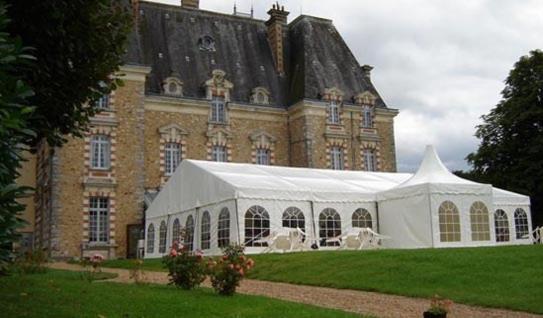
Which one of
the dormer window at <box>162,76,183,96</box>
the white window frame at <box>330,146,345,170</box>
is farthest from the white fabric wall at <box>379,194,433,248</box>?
the dormer window at <box>162,76,183,96</box>

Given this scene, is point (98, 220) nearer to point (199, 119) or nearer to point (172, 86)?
point (199, 119)

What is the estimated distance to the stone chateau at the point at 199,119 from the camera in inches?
908

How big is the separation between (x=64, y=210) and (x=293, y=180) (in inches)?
355

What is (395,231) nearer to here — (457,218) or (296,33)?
(457,218)

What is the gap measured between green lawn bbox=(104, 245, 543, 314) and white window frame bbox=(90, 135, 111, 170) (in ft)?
38.6

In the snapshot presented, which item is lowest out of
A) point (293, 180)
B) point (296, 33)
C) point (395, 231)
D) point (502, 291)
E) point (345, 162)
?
point (502, 291)

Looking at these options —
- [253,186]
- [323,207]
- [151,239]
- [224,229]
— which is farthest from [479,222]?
[151,239]

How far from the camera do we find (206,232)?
1764cm

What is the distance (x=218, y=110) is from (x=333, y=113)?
5.04 m

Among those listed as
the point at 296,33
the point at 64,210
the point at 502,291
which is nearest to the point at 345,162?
the point at 296,33

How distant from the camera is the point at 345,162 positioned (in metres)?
28.0

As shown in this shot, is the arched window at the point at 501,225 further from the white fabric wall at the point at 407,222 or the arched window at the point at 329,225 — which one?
the arched window at the point at 329,225

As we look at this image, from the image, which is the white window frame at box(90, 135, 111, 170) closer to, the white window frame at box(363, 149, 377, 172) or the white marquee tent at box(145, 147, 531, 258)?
the white marquee tent at box(145, 147, 531, 258)

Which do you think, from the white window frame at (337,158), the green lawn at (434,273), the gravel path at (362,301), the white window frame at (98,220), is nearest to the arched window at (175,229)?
the white window frame at (98,220)
